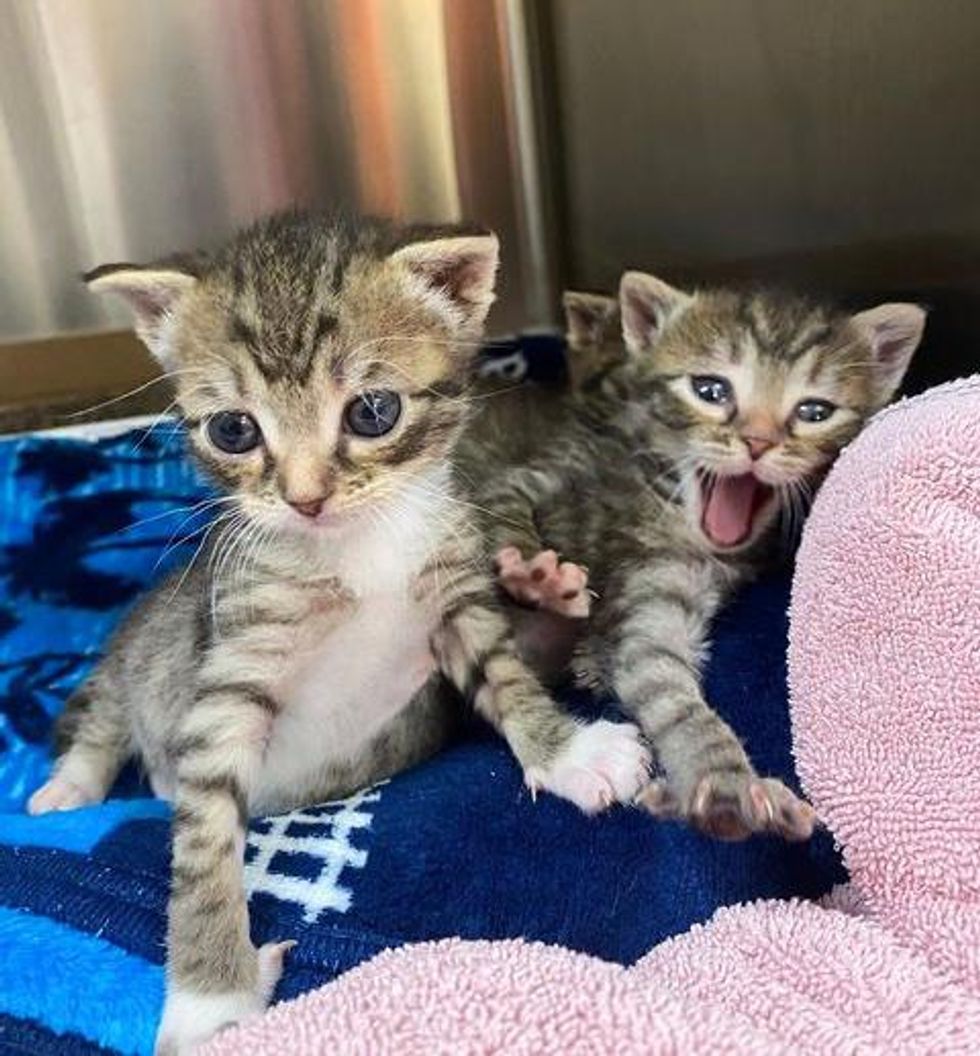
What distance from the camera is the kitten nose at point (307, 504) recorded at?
131 cm

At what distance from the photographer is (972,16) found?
142 centimetres

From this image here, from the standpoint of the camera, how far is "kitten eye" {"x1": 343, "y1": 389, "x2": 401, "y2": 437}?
1.36 meters

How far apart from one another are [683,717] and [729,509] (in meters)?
0.40

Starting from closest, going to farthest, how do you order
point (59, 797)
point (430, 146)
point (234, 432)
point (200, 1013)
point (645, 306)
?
1. point (200, 1013)
2. point (234, 432)
3. point (59, 797)
4. point (645, 306)
5. point (430, 146)

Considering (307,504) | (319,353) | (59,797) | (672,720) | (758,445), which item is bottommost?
(59,797)

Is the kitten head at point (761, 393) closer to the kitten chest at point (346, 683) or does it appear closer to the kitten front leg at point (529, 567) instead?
the kitten front leg at point (529, 567)

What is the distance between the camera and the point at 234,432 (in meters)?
1.39

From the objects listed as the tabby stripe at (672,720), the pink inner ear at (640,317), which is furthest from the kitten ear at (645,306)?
the tabby stripe at (672,720)

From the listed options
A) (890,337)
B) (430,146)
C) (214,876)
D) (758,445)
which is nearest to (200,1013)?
(214,876)

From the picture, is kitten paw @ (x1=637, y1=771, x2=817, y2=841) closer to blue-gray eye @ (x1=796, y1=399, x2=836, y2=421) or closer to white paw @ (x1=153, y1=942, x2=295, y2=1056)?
white paw @ (x1=153, y1=942, x2=295, y2=1056)

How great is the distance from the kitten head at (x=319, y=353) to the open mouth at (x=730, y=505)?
1.31 feet

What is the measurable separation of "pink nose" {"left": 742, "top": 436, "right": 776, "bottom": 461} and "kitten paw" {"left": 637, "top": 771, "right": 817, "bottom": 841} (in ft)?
1.53

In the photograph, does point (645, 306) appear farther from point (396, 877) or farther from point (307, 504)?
point (396, 877)

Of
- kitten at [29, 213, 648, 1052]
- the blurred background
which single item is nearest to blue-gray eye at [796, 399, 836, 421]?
the blurred background
